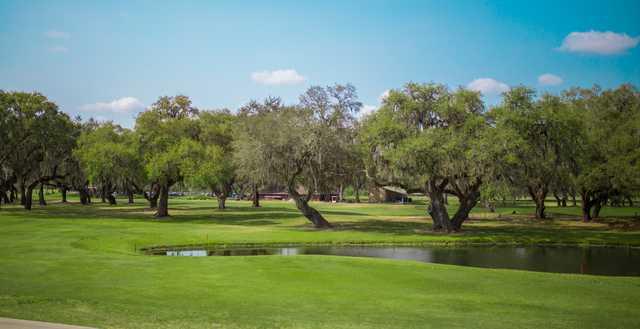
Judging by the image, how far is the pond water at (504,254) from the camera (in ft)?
89.8

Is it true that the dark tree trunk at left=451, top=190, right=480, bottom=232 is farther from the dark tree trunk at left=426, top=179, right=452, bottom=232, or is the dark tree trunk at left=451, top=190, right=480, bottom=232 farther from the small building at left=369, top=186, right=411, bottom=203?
the small building at left=369, top=186, right=411, bottom=203

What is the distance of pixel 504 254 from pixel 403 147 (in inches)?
418

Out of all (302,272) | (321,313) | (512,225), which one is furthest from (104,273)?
(512,225)

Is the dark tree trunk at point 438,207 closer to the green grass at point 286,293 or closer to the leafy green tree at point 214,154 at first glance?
the green grass at point 286,293

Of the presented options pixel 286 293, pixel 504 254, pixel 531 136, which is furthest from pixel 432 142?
pixel 286 293

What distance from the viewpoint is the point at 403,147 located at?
127ft

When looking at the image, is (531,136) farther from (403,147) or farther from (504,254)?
(504,254)

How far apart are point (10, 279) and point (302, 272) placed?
10.1 meters

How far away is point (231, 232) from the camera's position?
133ft

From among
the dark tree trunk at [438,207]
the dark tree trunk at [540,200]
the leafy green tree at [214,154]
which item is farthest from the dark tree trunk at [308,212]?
the dark tree trunk at [540,200]

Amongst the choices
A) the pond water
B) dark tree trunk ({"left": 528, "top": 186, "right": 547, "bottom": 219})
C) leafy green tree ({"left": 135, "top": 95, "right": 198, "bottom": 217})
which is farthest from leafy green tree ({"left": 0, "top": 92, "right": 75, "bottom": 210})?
dark tree trunk ({"left": 528, "top": 186, "right": 547, "bottom": 219})

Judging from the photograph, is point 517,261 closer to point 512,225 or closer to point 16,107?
point 512,225

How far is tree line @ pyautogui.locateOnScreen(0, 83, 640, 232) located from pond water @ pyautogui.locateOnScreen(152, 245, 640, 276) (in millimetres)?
6690

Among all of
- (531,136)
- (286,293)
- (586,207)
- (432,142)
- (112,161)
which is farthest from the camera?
(112,161)
